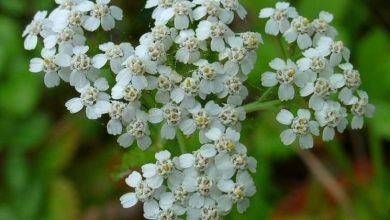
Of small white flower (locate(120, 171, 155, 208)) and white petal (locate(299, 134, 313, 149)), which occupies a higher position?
white petal (locate(299, 134, 313, 149))

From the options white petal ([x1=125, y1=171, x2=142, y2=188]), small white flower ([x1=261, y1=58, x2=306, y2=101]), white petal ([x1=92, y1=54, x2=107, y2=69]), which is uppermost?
white petal ([x1=92, y1=54, x2=107, y2=69])

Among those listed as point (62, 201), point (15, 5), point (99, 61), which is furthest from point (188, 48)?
point (15, 5)

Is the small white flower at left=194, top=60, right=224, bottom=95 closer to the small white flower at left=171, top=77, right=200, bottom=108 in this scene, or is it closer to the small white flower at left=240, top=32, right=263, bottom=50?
the small white flower at left=171, top=77, right=200, bottom=108

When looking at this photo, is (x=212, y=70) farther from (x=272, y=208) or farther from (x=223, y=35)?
(x=272, y=208)

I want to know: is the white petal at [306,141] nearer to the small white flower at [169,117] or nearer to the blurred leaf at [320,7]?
the small white flower at [169,117]

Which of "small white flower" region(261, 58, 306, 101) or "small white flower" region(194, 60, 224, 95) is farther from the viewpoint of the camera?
"small white flower" region(261, 58, 306, 101)

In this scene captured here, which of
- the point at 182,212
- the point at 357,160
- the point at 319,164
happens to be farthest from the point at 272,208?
the point at 182,212

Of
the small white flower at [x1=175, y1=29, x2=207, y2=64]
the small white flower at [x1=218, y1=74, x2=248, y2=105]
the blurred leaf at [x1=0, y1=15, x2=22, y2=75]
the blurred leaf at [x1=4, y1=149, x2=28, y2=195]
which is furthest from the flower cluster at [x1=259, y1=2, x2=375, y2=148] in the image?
the blurred leaf at [x1=4, y1=149, x2=28, y2=195]
